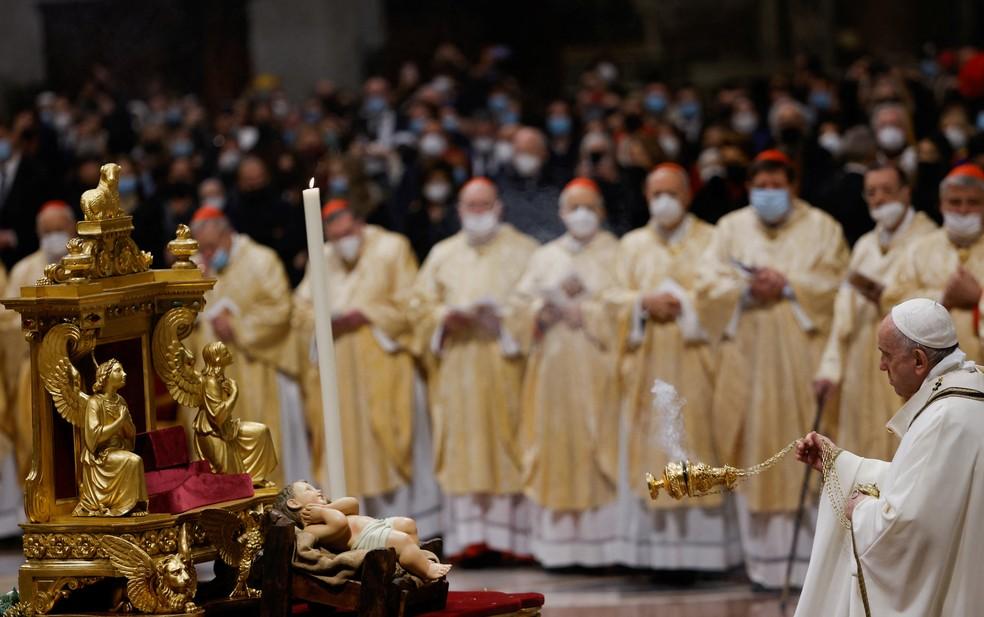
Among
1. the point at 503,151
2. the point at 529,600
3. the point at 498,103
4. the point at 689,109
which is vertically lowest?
the point at 529,600

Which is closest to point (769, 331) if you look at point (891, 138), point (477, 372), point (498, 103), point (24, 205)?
point (477, 372)

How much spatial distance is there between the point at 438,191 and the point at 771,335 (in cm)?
336

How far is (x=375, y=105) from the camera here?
18641 millimetres

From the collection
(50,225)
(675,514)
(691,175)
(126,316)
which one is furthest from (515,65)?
(126,316)

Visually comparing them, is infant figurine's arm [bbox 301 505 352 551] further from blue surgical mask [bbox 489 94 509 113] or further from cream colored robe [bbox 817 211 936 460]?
blue surgical mask [bbox 489 94 509 113]

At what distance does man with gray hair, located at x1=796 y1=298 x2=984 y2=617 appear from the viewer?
480cm

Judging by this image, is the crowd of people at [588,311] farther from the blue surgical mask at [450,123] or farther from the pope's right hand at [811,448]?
the blue surgical mask at [450,123]

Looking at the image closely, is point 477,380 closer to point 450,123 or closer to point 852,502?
point 852,502

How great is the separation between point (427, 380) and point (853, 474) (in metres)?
5.66

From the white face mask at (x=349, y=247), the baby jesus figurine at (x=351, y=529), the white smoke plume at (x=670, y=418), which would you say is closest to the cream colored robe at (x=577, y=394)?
the white face mask at (x=349, y=247)

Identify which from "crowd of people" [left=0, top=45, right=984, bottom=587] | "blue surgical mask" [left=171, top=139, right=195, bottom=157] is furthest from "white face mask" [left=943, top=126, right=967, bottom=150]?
"blue surgical mask" [left=171, top=139, right=195, bottom=157]

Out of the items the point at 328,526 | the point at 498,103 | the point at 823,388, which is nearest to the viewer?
the point at 328,526

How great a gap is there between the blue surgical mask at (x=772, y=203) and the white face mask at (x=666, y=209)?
1.58 ft

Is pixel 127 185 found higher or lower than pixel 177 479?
higher
